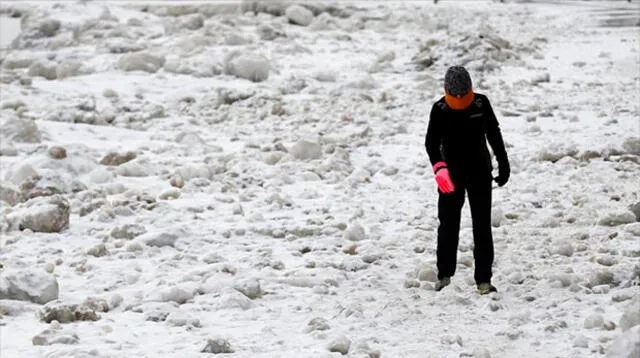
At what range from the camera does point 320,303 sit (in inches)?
239

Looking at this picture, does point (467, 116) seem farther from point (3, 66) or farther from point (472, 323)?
point (3, 66)

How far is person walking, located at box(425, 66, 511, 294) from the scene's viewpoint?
6000 mm

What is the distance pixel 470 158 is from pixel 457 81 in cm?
54

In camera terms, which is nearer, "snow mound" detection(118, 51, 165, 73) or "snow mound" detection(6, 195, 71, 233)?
"snow mound" detection(6, 195, 71, 233)

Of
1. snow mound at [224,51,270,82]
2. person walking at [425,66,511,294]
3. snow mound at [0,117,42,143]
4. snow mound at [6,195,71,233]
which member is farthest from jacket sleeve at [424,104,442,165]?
snow mound at [224,51,270,82]

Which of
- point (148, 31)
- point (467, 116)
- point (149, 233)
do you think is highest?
point (467, 116)

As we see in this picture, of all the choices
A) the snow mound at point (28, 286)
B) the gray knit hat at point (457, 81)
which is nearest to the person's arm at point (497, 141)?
the gray knit hat at point (457, 81)

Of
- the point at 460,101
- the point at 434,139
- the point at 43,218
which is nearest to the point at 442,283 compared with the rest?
the point at 434,139

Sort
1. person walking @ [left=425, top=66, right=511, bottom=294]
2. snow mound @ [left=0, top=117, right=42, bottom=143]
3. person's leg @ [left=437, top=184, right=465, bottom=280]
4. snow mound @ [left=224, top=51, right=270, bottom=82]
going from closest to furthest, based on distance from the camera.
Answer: person walking @ [left=425, top=66, right=511, bottom=294]
person's leg @ [left=437, top=184, right=465, bottom=280]
snow mound @ [left=0, top=117, right=42, bottom=143]
snow mound @ [left=224, top=51, right=270, bottom=82]

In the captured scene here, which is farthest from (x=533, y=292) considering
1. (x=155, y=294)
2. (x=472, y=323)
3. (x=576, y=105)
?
(x=576, y=105)

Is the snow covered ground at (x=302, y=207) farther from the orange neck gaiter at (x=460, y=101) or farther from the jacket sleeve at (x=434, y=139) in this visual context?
the orange neck gaiter at (x=460, y=101)

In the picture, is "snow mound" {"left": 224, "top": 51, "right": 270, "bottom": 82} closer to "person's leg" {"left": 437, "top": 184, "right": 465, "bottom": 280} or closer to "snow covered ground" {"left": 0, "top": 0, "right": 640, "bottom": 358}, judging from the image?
"snow covered ground" {"left": 0, "top": 0, "right": 640, "bottom": 358}

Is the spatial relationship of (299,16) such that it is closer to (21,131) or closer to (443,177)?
(21,131)

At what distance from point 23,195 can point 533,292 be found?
4908 millimetres
